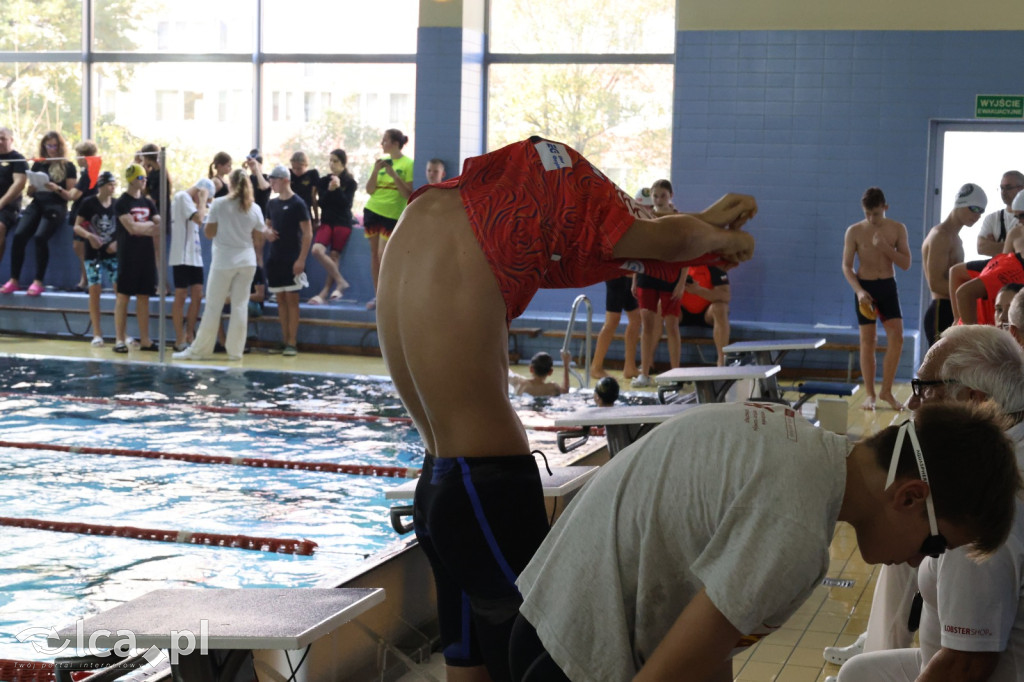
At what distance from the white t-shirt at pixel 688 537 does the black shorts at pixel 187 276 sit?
10.6 metres

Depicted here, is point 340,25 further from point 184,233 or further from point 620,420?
point 620,420

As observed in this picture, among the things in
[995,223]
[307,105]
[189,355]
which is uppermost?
[307,105]

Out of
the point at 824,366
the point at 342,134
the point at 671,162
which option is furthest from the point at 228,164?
the point at 824,366

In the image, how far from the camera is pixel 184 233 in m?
11.5

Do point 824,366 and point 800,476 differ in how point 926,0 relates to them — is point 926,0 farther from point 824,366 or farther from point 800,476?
point 800,476

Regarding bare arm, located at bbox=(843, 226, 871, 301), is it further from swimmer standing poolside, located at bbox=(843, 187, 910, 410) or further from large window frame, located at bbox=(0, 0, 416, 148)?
large window frame, located at bbox=(0, 0, 416, 148)

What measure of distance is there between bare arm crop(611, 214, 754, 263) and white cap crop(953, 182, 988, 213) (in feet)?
22.5

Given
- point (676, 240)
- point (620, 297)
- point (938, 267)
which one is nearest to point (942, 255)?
point (938, 267)

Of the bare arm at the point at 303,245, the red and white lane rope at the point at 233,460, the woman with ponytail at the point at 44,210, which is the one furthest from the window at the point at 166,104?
the red and white lane rope at the point at 233,460

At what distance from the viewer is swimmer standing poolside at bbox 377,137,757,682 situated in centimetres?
194

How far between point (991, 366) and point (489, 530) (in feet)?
4.02

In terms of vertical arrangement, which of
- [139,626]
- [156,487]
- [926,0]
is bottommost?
[156,487]

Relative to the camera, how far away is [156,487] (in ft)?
20.4

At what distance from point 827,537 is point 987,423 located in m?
0.24
